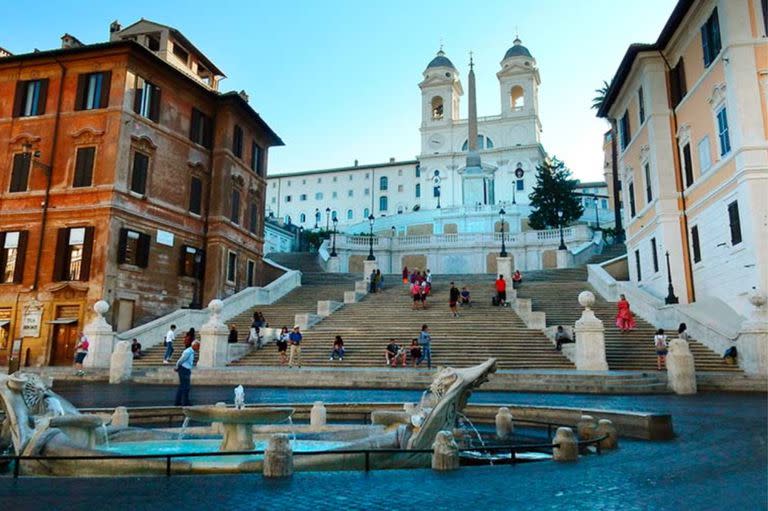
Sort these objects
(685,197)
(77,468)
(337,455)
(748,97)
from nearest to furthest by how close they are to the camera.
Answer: (77,468), (337,455), (748,97), (685,197)

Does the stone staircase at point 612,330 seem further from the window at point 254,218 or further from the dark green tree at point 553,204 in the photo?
the dark green tree at point 553,204

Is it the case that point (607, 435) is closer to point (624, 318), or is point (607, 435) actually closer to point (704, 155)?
point (624, 318)

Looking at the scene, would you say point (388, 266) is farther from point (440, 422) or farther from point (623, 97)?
point (440, 422)

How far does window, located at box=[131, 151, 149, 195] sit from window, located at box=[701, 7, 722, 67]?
25321mm

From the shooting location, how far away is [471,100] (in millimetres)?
81375

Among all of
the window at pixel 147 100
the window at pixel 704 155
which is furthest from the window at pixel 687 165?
the window at pixel 147 100

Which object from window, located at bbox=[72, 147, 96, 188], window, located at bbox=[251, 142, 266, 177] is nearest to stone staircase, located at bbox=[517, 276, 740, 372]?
window, located at bbox=[251, 142, 266, 177]

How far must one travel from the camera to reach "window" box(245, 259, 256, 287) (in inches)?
1416

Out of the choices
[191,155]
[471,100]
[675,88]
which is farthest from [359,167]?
[675,88]

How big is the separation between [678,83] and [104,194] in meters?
26.4

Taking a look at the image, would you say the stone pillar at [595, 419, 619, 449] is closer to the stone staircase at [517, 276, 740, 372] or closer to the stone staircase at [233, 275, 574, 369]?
the stone staircase at [233, 275, 574, 369]

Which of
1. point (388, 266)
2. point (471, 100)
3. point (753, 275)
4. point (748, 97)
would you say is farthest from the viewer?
point (471, 100)

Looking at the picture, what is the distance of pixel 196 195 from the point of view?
32.7 m

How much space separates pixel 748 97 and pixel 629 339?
9.45 metres
